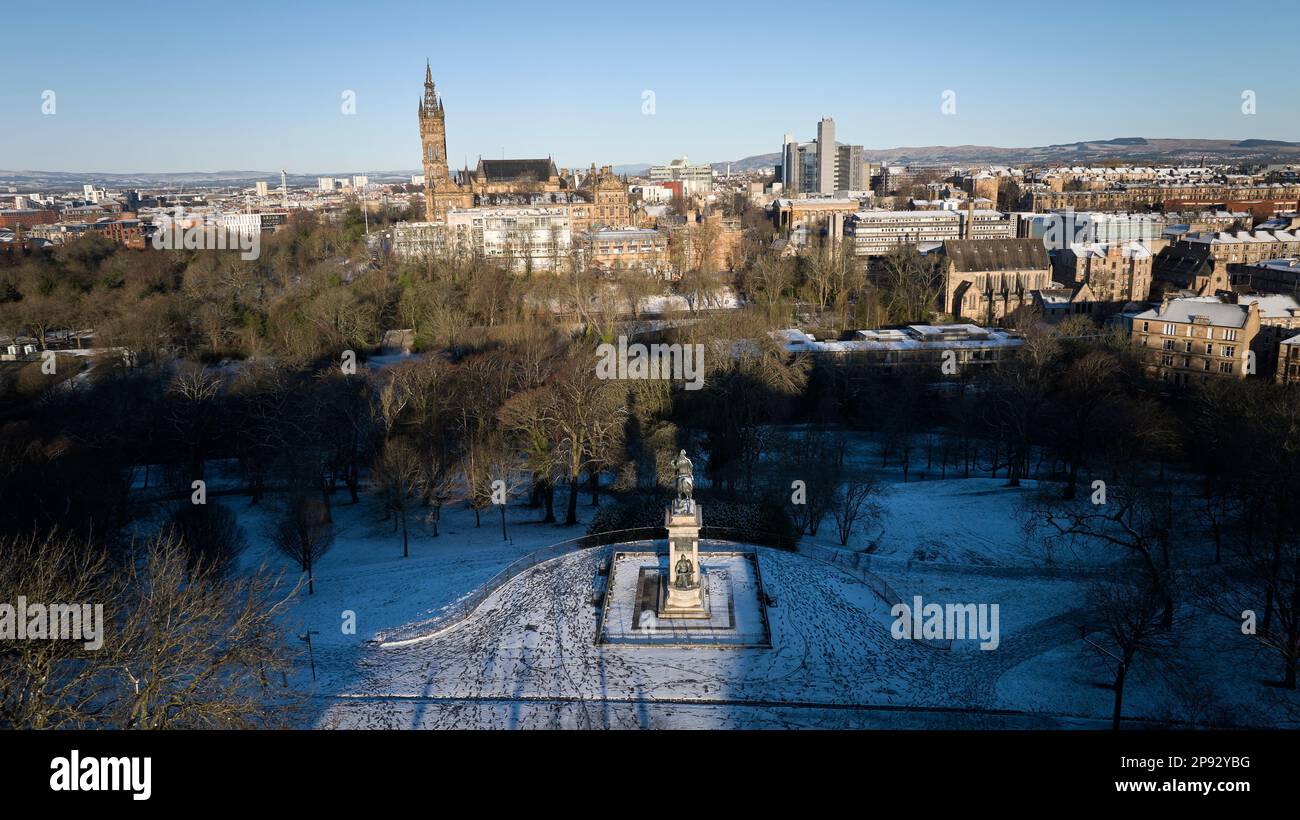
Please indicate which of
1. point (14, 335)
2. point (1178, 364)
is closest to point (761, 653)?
point (1178, 364)

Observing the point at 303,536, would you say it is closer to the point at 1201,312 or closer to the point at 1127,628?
the point at 1127,628

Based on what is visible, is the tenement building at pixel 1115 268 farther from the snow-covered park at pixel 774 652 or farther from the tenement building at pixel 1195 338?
the snow-covered park at pixel 774 652

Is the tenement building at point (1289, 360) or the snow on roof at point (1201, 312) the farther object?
the snow on roof at point (1201, 312)

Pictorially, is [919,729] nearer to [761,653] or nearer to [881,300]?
[761,653]

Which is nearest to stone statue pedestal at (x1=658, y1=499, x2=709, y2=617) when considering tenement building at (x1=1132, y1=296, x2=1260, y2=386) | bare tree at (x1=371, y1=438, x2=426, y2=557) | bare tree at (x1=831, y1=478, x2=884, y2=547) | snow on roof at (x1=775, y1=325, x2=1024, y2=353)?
bare tree at (x1=831, y1=478, x2=884, y2=547)

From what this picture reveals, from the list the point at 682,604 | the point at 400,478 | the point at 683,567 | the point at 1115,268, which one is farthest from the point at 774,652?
the point at 1115,268

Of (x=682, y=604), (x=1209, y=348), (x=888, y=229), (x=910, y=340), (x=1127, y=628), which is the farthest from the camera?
(x=888, y=229)

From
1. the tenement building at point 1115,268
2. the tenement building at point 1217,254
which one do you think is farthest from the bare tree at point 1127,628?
the tenement building at point 1217,254

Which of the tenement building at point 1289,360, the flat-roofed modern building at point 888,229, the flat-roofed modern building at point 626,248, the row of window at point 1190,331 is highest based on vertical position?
the flat-roofed modern building at point 888,229
